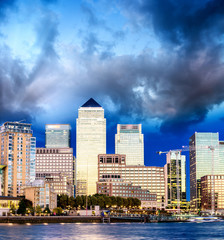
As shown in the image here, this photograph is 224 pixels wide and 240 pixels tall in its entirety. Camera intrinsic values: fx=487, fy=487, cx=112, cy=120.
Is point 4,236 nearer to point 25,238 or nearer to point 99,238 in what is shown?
point 25,238

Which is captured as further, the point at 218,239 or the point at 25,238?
the point at 218,239

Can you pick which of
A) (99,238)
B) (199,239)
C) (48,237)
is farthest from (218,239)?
(48,237)

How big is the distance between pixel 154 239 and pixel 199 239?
46.8 ft

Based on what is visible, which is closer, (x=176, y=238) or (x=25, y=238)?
(x=25, y=238)

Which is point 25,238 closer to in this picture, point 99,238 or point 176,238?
point 99,238

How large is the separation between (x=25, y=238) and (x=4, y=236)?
8.65 meters

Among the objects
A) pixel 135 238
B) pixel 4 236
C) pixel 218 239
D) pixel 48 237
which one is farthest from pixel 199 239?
pixel 4 236

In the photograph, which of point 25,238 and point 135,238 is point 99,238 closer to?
point 135,238

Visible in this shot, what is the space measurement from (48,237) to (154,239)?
30.9 metres

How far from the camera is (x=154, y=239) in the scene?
468 feet

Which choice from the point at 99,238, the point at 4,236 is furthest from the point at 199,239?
the point at 4,236

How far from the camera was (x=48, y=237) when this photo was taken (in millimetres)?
141625

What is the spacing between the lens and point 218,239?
5763 inches

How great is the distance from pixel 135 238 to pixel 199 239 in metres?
19.6
